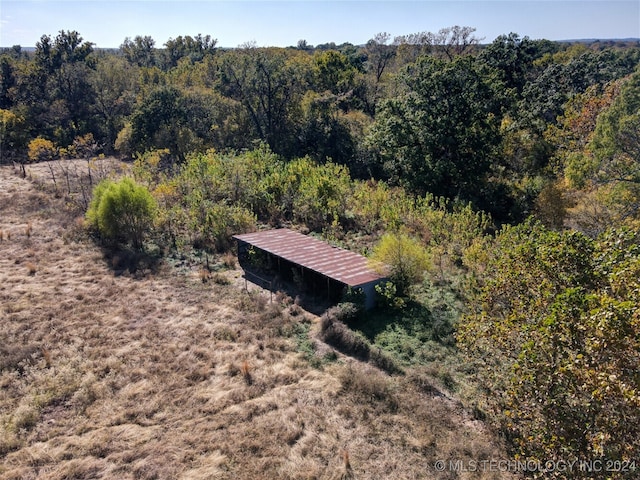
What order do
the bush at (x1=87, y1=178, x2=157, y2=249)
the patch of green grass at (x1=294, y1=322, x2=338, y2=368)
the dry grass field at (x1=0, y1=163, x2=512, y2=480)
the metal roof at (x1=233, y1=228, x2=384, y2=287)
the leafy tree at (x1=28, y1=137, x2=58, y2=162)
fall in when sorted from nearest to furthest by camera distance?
the dry grass field at (x1=0, y1=163, x2=512, y2=480)
the patch of green grass at (x1=294, y1=322, x2=338, y2=368)
the metal roof at (x1=233, y1=228, x2=384, y2=287)
the bush at (x1=87, y1=178, x2=157, y2=249)
the leafy tree at (x1=28, y1=137, x2=58, y2=162)

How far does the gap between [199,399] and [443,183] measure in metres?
22.9

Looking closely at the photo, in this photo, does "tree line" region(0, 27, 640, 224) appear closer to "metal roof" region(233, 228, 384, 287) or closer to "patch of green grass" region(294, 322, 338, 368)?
"metal roof" region(233, 228, 384, 287)

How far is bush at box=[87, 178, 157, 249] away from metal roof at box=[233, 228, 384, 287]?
19.8ft

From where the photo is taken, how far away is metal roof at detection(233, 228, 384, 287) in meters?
16.5

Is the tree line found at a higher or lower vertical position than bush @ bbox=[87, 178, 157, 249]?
higher

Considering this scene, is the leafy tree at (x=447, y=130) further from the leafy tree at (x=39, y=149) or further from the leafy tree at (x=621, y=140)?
the leafy tree at (x=39, y=149)

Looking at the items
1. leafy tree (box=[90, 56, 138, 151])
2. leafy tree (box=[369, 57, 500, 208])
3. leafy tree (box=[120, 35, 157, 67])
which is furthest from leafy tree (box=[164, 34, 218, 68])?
leafy tree (box=[369, 57, 500, 208])

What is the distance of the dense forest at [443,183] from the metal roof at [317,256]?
41.3 inches

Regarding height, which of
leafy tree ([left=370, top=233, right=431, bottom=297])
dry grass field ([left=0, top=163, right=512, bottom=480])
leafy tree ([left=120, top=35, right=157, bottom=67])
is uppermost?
leafy tree ([left=120, top=35, right=157, bottom=67])

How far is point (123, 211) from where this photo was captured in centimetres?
2248

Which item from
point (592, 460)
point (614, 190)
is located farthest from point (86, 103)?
point (592, 460)

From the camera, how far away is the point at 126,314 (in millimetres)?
16641

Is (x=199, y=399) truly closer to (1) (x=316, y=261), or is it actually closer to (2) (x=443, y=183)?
(1) (x=316, y=261)

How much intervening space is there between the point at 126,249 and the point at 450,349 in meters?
17.5
